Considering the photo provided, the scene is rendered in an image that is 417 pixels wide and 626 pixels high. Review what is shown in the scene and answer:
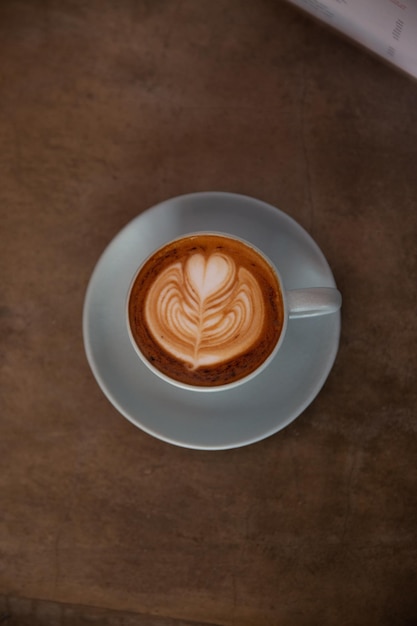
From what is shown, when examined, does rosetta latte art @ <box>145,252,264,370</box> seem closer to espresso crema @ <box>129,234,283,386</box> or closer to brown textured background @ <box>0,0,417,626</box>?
espresso crema @ <box>129,234,283,386</box>

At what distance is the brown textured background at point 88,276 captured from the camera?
1.23m

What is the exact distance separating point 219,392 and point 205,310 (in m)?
0.17

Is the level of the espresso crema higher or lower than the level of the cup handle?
lower

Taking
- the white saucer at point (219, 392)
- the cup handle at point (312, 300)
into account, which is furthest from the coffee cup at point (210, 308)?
the white saucer at point (219, 392)

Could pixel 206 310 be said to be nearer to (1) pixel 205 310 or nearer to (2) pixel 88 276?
(1) pixel 205 310

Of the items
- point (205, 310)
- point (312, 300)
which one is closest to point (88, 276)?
point (205, 310)

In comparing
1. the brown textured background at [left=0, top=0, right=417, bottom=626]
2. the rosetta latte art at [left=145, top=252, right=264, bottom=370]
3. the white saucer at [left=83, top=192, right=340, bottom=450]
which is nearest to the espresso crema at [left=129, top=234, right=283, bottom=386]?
the rosetta latte art at [left=145, top=252, right=264, bottom=370]

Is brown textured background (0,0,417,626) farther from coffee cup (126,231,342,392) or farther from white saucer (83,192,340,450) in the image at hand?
coffee cup (126,231,342,392)

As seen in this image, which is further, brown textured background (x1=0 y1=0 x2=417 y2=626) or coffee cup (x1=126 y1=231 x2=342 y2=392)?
brown textured background (x1=0 y1=0 x2=417 y2=626)

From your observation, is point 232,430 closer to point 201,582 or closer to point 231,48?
point 201,582

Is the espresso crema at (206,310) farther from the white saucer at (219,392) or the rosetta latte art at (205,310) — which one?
the white saucer at (219,392)

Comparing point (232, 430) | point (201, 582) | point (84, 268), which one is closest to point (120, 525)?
point (201, 582)

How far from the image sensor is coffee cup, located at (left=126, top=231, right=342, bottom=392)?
104 centimetres

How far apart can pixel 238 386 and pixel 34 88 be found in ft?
2.43
